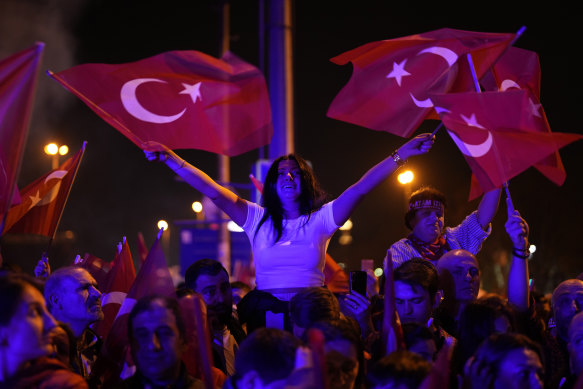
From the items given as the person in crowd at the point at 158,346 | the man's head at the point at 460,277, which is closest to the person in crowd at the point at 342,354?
the person in crowd at the point at 158,346

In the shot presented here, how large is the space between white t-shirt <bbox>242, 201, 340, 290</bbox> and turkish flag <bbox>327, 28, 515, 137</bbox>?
1.34 meters

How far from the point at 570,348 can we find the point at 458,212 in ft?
60.5

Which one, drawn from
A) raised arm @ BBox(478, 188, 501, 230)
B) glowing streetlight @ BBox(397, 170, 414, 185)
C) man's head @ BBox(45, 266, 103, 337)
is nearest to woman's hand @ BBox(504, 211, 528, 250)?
raised arm @ BBox(478, 188, 501, 230)

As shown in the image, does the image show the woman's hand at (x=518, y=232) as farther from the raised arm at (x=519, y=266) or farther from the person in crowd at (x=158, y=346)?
the person in crowd at (x=158, y=346)

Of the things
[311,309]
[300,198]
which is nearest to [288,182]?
[300,198]

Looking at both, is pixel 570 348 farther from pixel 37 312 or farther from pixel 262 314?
pixel 37 312

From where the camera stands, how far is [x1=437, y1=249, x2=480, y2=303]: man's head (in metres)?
5.17

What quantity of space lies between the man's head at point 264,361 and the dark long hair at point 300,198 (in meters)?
1.78

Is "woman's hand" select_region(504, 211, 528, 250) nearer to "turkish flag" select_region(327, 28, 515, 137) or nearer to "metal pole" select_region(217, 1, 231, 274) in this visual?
"turkish flag" select_region(327, 28, 515, 137)

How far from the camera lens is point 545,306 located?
7793 mm

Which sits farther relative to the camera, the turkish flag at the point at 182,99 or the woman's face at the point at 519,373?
the turkish flag at the point at 182,99

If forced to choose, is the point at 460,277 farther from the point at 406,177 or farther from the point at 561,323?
the point at 406,177

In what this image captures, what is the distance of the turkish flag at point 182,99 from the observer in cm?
594

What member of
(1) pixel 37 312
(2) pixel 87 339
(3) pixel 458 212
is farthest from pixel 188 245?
(1) pixel 37 312
